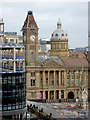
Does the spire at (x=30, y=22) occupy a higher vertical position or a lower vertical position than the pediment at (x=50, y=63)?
higher

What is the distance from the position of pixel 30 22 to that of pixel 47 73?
13.9 meters

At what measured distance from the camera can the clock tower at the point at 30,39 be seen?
141 meters

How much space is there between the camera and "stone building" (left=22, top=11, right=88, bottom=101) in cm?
14175

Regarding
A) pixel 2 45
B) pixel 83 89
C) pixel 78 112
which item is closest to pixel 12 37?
pixel 83 89

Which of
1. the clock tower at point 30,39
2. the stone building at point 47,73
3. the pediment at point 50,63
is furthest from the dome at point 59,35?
the clock tower at point 30,39

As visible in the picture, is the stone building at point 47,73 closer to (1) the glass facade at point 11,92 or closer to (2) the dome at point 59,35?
(2) the dome at point 59,35

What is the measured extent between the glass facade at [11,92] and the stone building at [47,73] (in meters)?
63.8

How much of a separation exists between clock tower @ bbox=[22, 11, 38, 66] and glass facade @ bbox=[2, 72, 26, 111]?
64.7m

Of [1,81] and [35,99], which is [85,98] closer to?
[35,99]

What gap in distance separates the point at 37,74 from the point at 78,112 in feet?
98.2

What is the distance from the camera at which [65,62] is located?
148250 millimetres

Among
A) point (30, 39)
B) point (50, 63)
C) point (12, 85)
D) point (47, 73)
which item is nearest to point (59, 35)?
point (50, 63)

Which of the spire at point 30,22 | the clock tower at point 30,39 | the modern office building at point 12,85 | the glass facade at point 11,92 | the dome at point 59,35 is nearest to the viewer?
the modern office building at point 12,85

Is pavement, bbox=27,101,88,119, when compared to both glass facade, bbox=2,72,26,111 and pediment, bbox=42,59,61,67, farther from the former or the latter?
glass facade, bbox=2,72,26,111
